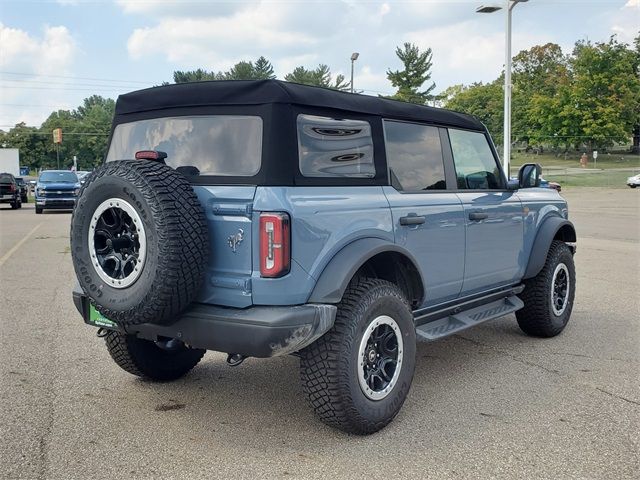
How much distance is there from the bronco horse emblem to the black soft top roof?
754 mm

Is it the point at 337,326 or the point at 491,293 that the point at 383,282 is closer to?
the point at 337,326

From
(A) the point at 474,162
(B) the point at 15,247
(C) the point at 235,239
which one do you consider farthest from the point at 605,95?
(C) the point at 235,239

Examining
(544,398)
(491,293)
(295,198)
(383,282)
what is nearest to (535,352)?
(491,293)

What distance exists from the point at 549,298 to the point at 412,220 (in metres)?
2.30

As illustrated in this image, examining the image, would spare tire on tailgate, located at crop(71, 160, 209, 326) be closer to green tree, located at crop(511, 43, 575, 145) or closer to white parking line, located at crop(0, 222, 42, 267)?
white parking line, located at crop(0, 222, 42, 267)

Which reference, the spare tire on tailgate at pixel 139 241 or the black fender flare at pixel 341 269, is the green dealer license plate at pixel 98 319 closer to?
the spare tire on tailgate at pixel 139 241

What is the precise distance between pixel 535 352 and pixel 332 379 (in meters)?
2.63

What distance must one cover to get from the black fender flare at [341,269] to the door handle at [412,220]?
1.29 feet

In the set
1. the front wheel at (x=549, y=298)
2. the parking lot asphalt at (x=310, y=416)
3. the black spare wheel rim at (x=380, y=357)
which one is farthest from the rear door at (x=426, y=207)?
the front wheel at (x=549, y=298)

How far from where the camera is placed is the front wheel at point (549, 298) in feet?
18.4

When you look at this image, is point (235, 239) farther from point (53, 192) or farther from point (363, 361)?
point (53, 192)

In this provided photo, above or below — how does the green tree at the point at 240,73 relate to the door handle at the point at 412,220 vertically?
above

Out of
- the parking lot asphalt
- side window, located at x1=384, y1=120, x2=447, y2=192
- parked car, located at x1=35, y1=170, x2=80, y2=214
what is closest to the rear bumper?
the parking lot asphalt

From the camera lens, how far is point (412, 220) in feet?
13.2
